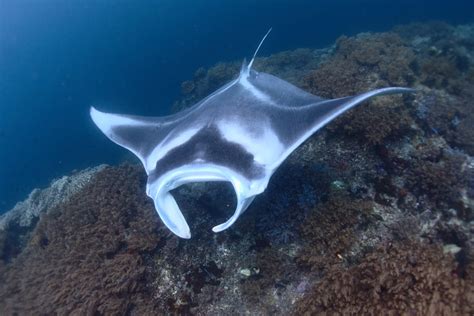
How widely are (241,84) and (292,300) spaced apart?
3.34 metres

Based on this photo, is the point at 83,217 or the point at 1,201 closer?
the point at 83,217

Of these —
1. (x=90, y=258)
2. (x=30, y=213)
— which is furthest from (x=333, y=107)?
(x=30, y=213)

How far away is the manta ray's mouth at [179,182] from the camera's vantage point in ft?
11.3

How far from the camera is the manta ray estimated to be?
11.8ft

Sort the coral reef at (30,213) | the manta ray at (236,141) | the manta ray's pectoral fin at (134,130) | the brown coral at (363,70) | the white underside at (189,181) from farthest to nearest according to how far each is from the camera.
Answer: the coral reef at (30,213)
the brown coral at (363,70)
the manta ray's pectoral fin at (134,130)
the manta ray at (236,141)
the white underside at (189,181)

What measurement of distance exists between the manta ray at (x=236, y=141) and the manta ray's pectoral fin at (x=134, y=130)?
0.11 ft

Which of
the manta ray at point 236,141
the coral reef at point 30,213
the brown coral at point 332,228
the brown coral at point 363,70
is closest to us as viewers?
the manta ray at point 236,141

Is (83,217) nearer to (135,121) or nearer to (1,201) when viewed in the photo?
(135,121)

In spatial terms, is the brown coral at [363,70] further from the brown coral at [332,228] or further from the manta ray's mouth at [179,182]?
the manta ray's mouth at [179,182]

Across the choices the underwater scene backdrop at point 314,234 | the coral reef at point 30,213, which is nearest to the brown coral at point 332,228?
the underwater scene backdrop at point 314,234

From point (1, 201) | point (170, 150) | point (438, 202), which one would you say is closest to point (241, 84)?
point (170, 150)

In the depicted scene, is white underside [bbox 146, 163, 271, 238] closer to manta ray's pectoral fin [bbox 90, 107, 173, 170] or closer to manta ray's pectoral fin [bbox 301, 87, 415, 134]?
manta ray's pectoral fin [bbox 301, 87, 415, 134]

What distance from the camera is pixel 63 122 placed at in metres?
44.9

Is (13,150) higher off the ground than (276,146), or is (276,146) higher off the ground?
(276,146)
